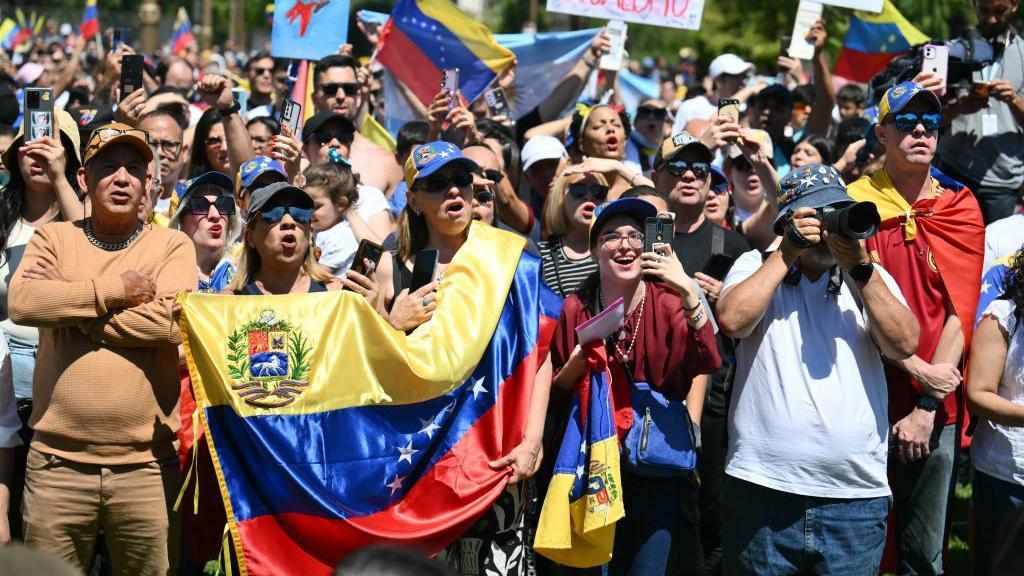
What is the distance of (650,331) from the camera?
199 inches

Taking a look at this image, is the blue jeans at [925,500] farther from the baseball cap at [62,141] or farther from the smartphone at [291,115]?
the baseball cap at [62,141]

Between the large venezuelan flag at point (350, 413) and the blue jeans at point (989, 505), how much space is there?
192 centimetres

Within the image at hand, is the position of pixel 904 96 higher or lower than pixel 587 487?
higher

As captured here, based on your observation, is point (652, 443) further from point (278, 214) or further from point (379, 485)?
point (278, 214)

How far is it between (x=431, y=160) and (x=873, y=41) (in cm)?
607

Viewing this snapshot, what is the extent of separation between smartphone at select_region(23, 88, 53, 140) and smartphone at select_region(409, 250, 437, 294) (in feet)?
6.20

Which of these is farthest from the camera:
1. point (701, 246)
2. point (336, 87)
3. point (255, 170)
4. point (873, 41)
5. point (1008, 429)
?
point (873, 41)

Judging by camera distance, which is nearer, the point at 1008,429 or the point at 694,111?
the point at 1008,429

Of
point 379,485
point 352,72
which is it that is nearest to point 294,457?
point 379,485

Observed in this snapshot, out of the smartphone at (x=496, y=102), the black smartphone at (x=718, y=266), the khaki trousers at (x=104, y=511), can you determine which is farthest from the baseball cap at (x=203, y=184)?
the smartphone at (x=496, y=102)

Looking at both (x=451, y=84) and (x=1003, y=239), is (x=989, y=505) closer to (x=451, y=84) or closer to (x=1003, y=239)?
(x=1003, y=239)

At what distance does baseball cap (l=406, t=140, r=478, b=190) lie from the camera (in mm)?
5301

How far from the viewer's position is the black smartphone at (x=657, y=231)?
16.1ft

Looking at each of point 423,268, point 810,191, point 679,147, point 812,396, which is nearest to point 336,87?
point 679,147
